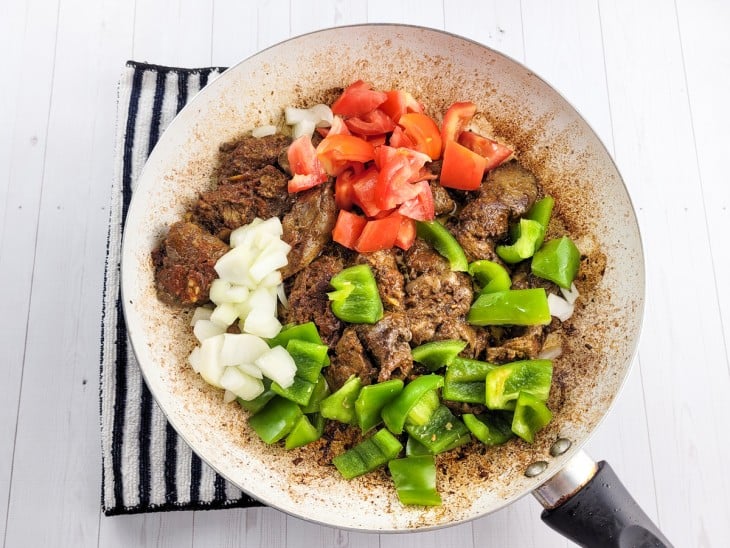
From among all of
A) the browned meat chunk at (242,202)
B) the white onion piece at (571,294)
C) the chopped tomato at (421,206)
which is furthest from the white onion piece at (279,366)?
the white onion piece at (571,294)

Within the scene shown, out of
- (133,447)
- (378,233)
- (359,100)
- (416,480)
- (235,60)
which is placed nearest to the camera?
(416,480)

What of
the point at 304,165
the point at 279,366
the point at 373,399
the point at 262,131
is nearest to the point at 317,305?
the point at 279,366

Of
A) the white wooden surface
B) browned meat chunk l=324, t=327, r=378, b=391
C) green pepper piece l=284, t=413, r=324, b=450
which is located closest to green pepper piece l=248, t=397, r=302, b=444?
green pepper piece l=284, t=413, r=324, b=450

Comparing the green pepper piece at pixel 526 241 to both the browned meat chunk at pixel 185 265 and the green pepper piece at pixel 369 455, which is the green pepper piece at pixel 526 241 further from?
the browned meat chunk at pixel 185 265

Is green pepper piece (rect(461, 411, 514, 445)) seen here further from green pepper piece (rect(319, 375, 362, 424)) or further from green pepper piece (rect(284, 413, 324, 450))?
green pepper piece (rect(284, 413, 324, 450))

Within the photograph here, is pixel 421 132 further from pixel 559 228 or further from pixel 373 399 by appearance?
pixel 373 399

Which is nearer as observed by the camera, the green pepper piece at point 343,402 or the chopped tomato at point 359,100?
the green pepper piece at point 343,402

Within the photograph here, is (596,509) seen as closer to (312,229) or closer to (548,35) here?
(312,229)
